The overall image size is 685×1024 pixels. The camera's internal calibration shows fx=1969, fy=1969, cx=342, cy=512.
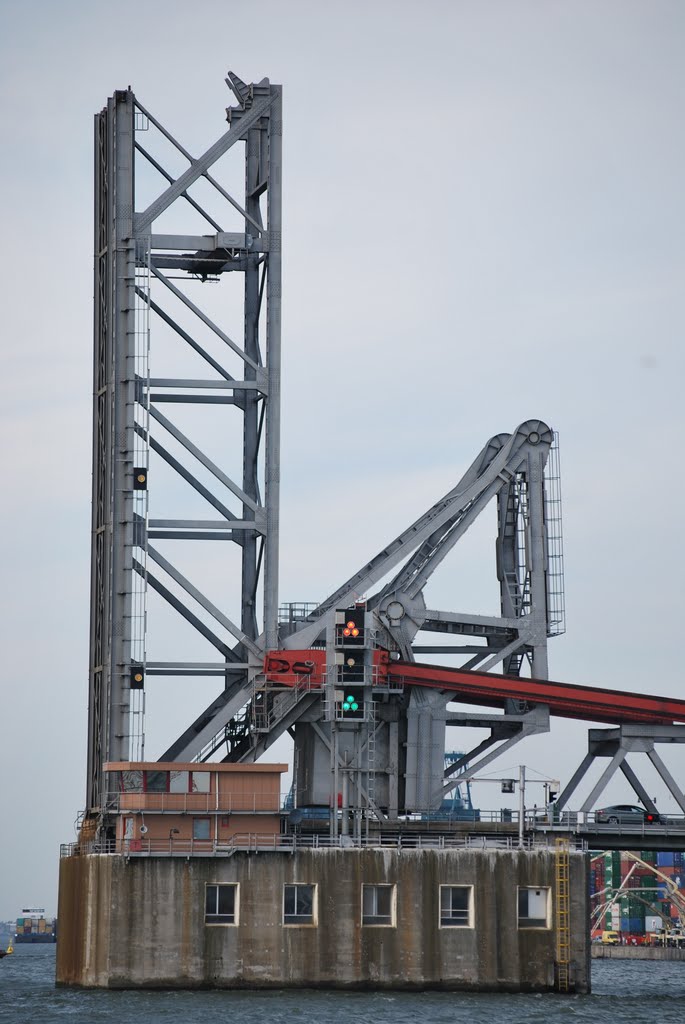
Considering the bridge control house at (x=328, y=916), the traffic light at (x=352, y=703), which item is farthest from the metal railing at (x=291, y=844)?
the traffic light at (x=352, y=703)

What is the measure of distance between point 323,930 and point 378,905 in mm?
2235

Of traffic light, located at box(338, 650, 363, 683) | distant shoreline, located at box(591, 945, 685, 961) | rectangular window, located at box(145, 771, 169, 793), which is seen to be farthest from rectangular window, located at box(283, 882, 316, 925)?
distant shoreline, located at box(591, 945, 685, 961)

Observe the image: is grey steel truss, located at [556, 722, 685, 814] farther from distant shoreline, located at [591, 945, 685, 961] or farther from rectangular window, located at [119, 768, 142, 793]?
distant shoreline, located at [591, 945, 685, 961]

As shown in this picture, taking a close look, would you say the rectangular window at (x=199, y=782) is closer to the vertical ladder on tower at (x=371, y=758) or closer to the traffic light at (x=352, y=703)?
the traffic light at (x=352, y=703)

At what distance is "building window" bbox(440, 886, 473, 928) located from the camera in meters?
70.9

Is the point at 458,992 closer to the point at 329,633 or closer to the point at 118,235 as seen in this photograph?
the point at 329,633

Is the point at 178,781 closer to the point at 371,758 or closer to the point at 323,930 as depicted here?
the point at 323,930

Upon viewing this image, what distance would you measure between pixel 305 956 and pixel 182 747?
47.7ft

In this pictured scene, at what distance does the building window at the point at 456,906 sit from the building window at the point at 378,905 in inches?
72.5

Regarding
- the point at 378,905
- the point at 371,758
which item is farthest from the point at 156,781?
the point at 378,905

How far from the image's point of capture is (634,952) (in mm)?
168875

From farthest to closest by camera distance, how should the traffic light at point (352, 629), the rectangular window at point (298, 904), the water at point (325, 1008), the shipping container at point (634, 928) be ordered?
1. the shipping container at point (634, 928)
2. the traffic light at point (352, 629)
3. the rectangular window at point (298, 904)
4. the water at point (325, 1008)

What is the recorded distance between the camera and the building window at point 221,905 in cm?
7019

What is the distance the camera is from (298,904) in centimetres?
7069
